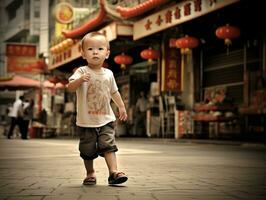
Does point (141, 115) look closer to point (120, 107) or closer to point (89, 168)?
point (120, 107)

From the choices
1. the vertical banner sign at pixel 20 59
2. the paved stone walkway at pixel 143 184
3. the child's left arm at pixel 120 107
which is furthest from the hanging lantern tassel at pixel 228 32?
the vertical banner sign at pixel 20 59


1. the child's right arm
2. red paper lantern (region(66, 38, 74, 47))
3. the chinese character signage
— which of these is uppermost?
red paper lantern (region(66, 38, 74, 47))

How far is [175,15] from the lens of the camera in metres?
16.4

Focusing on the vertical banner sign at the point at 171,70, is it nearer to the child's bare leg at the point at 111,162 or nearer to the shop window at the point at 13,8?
the child's bare leg at the point at 111,162

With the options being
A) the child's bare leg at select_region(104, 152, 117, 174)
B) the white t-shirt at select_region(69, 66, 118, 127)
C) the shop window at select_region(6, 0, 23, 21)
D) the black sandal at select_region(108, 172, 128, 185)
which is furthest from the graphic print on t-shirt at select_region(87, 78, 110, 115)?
the shop window at select_region(6, 0, 23, 21)

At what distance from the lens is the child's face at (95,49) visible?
4891 millimetres

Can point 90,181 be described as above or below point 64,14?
below

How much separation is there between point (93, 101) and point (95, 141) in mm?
370

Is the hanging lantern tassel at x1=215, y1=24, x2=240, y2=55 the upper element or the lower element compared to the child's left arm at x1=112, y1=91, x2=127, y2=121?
upper

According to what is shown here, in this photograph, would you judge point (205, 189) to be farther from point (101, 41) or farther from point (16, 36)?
point (16, 36)

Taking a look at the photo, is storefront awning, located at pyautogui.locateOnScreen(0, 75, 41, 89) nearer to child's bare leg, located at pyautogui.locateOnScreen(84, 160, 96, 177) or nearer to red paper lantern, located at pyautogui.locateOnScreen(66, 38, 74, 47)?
red paper lantern, located at pyautogui.locateOnScreen(66, 38, 74, 47)

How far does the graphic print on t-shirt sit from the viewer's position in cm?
494

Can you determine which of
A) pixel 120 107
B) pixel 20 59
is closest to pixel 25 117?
pixel 20 59

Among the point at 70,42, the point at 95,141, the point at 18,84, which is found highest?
the point at 70,42
